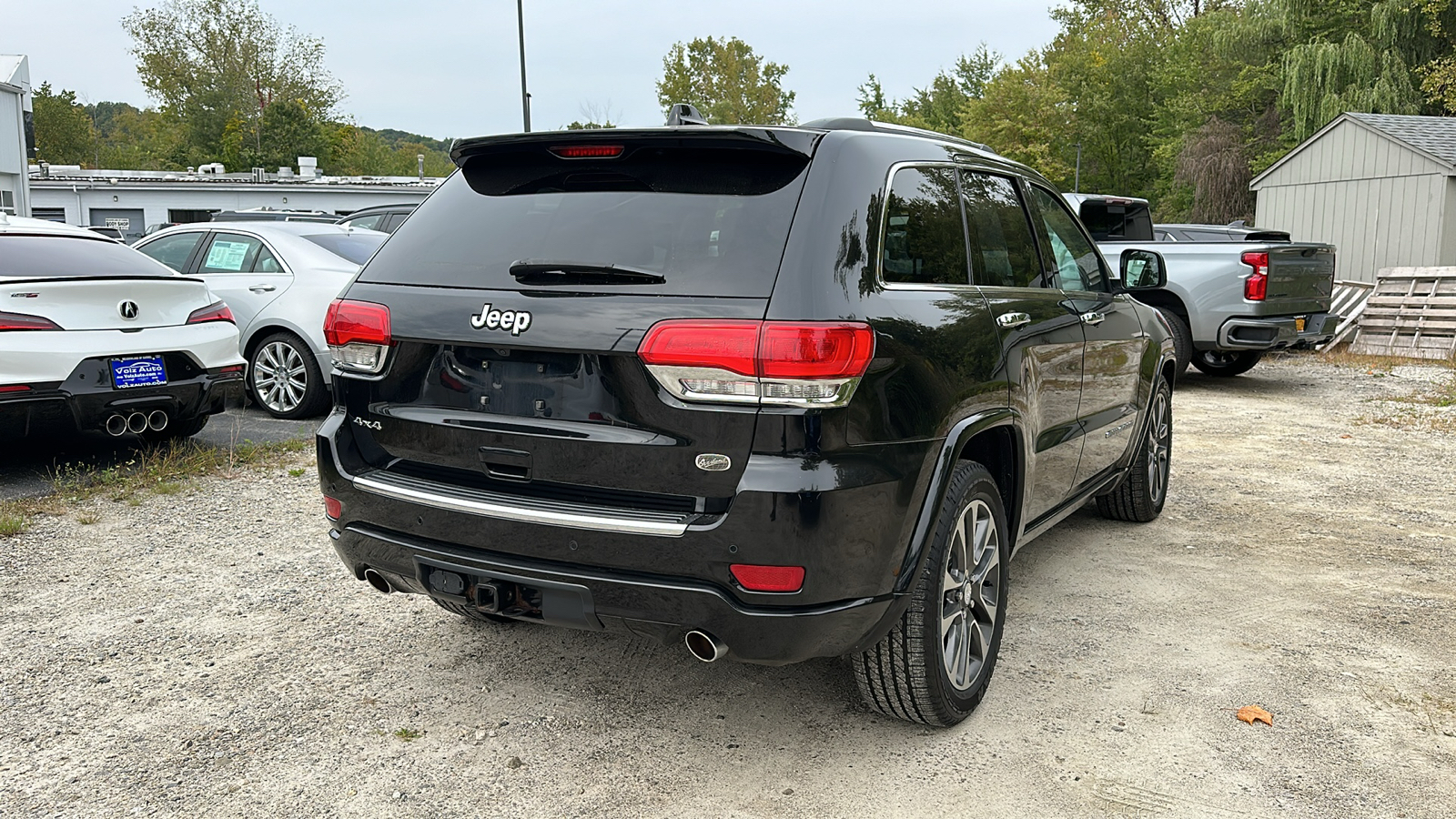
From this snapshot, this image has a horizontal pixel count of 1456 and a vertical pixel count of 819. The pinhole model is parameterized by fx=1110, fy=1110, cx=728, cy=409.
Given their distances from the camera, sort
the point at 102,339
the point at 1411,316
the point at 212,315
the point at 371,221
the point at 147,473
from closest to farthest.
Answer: the point at 102,339, the point at 147,473, the point at 212,315, the point at 1411,316, the point at 371,221

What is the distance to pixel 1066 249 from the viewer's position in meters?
4.65

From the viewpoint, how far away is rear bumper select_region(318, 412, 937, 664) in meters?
2.67

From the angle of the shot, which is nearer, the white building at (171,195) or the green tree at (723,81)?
the white building at (171,195)

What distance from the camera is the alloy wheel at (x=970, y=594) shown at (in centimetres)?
328

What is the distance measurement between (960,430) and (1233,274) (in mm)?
8695

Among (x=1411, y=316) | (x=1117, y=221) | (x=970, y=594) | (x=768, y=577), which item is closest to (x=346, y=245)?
(x=970, y=594)

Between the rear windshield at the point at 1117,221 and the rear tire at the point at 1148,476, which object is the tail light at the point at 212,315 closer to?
the rear tire at the point at 1148,476

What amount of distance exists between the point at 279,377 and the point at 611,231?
21.1 ft

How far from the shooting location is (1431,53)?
28.8m

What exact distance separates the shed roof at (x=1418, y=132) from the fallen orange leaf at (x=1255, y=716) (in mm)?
18901

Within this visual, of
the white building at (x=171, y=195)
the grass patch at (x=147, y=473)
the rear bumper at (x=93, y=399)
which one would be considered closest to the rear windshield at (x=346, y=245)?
the grass patch at (x=147, y=473)

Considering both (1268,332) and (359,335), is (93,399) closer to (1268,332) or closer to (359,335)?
(359,335)

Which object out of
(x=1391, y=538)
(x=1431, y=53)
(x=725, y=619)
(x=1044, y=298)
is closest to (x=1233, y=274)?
(x=1391, y=538)

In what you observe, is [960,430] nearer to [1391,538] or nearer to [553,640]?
[553,640]
